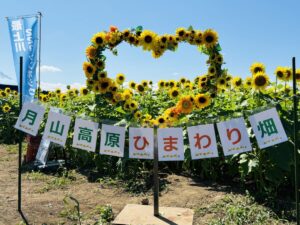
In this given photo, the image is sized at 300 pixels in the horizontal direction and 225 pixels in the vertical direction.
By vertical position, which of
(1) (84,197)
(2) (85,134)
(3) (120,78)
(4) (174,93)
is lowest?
(1) (84,197)

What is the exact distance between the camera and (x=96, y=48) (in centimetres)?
631

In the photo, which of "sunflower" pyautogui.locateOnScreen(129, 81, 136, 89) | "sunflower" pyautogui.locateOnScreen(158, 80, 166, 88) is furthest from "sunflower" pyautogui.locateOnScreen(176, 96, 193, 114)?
"sunflower" pyautogui.locateOnScreen(158, 80, 166, 88)

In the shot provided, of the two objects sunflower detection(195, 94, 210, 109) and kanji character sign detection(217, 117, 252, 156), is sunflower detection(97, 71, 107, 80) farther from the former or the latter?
kanji character sign detection(217, 117, 252, 156)

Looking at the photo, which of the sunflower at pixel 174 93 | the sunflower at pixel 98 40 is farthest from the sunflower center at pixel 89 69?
the sunflower at pixel 174 93

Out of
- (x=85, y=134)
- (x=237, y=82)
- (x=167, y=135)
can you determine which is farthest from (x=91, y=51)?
(x=237, y=82)

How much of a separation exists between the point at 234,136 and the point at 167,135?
737 mm

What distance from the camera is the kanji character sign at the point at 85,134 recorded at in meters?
4.53

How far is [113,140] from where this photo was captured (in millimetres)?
4453

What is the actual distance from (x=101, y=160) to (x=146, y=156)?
2.79 meters

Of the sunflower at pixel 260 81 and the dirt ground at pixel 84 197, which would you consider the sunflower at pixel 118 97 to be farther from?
the sunflower at pixel 260 81

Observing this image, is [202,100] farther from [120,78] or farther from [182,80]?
[182,80]

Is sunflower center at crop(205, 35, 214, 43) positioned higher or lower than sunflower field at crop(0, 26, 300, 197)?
higher

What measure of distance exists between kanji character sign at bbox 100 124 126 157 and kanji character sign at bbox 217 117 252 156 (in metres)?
1.14

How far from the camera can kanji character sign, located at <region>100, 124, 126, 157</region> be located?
444 cm
